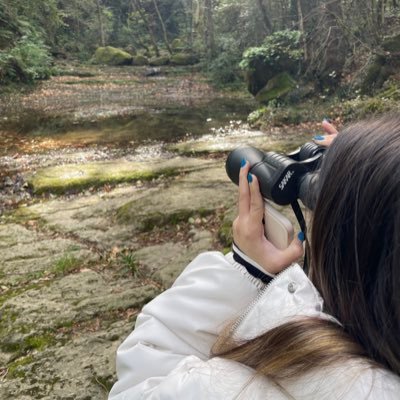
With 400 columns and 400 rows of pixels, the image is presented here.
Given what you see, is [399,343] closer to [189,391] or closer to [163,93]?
[189,391]

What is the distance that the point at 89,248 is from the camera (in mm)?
3797

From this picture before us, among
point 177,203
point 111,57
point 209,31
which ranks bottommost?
point 177,203

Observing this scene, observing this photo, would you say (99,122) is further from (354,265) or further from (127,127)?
(354,265)

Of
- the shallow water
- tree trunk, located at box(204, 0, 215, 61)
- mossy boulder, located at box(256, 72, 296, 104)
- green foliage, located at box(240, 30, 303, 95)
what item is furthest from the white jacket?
tree trunk, located at box(204, 0, 215, 61)

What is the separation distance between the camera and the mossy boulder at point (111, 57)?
81.0 feet

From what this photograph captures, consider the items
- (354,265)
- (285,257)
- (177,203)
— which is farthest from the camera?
(177,203)

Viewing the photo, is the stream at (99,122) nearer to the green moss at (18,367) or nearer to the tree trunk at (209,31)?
the tree trunk at (209,31)

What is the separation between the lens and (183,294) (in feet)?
3.40

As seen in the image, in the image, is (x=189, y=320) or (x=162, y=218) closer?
(x=189, y=320)

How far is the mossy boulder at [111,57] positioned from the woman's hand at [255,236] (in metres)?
25.2

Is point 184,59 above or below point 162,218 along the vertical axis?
above

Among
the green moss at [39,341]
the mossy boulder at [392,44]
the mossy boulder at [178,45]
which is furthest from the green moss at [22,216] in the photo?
the mossy boulder at [178,45]

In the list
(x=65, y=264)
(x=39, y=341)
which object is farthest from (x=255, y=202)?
(x=65, y=264)

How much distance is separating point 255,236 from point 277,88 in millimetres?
11343
